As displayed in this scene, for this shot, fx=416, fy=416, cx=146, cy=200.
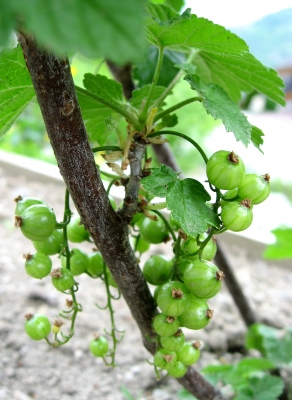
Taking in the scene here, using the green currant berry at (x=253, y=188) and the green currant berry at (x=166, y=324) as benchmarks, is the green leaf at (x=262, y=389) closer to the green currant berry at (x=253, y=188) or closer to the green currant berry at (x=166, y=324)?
the green currant berry at (x=166, y=324)

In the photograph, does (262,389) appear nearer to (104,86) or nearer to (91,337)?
(91,337)

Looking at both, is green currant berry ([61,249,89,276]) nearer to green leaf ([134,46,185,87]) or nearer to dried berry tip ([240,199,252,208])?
dried berry tip ([240,199,252,208])

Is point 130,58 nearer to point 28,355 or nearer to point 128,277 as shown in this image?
point 128,277

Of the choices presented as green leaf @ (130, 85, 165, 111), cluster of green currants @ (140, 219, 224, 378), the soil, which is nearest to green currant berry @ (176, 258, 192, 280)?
cluster of green currants @ (140, 219, 224, 378)

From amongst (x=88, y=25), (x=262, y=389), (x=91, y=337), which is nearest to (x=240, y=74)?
(x=88, y=25)

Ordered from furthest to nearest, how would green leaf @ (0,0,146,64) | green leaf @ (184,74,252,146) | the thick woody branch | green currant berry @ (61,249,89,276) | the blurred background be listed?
the blurred background
green currant berry @ (61,249,89,276)
green leaf @ (184,74,252,146)
the thick woody branch
green leaf @ (0,0,146,64)

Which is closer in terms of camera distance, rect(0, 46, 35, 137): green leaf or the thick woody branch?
the thick woody branch

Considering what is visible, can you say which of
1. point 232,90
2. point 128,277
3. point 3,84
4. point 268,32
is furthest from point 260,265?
point 268,32

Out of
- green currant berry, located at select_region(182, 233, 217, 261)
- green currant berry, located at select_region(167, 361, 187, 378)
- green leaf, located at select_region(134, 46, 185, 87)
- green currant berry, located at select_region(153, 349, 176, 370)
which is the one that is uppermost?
green leaf, located at select_region(134, 46, 185, 87)
